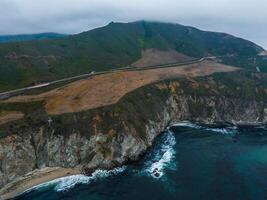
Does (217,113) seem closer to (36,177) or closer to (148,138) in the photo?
(148,138)

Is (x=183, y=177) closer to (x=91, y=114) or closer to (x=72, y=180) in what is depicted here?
(x=72, y=180)

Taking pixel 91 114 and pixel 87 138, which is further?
pixel 91 114

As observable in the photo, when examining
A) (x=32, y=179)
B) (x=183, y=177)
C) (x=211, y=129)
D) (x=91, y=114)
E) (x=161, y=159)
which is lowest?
(x=211, y=129)

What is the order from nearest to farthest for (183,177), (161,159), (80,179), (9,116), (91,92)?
(80,179) < (183,177) < (9,116) < (161,159) < (91,92)

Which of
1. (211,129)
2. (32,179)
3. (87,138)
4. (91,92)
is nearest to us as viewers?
(32,179)

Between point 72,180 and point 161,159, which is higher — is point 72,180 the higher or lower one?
the higher one

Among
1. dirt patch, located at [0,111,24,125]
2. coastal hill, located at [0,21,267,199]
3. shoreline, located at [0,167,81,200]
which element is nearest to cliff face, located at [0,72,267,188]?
coastal hill, located at [0,21,267,199]

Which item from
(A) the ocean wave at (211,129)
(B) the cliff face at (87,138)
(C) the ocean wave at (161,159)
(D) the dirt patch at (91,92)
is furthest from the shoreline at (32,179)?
(A) the ocean wave at (211,129)

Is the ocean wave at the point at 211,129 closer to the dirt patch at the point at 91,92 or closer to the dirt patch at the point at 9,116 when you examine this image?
the dirt patch at the point at 91,92

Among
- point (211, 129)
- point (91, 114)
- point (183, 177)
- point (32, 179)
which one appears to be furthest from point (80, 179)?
point (211, 129)
